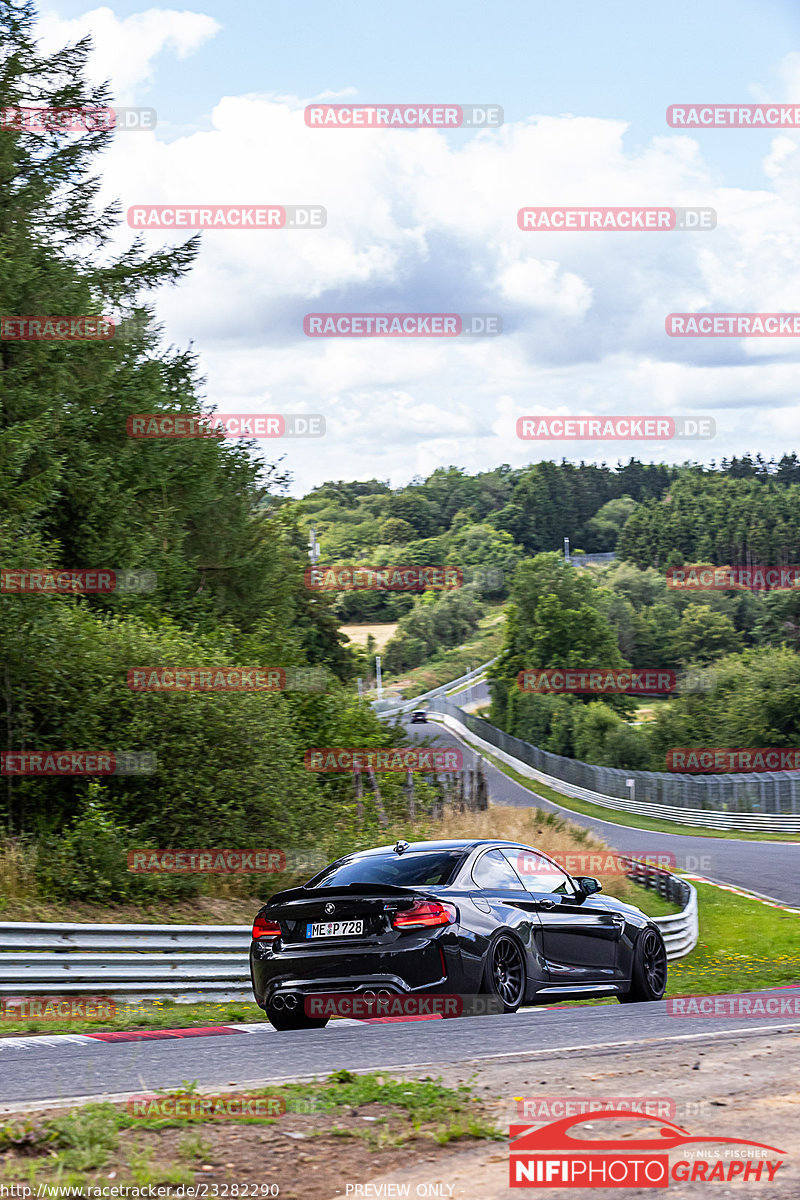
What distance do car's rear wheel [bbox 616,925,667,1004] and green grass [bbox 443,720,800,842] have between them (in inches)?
1467

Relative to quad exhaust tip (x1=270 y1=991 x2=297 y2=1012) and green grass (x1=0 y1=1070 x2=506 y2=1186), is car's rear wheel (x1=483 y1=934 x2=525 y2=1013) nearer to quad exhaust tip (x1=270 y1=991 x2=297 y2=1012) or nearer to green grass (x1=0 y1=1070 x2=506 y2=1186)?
quad exhaust tip (x1=270 y1=991 x2=297 y2=1012)

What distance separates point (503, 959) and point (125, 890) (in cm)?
704

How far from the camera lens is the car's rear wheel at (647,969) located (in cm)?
1095

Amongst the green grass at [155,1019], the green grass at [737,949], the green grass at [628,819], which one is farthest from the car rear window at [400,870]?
the green grass at [628,819]

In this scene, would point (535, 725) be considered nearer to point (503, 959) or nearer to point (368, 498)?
point (503, 959)

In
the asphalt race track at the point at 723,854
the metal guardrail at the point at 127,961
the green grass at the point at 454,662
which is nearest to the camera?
the metal guardrail at the point at 127,961

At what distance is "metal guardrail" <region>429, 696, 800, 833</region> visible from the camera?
5038 cm

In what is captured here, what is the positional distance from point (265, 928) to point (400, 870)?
3.42ft

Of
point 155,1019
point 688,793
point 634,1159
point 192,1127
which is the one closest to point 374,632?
point 688,793

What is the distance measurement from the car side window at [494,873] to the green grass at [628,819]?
1541 inches

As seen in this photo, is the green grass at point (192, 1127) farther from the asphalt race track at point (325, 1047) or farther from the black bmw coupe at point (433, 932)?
the black bmw coupe at point (433, 932)

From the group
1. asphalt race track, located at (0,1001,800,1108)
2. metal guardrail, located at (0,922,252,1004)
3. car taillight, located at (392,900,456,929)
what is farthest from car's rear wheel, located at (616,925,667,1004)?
metal guardrail, located at (0,922,252,1004)

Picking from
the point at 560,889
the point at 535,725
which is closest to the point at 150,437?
the point at 560,889

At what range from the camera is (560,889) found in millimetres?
10406
